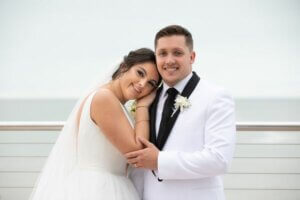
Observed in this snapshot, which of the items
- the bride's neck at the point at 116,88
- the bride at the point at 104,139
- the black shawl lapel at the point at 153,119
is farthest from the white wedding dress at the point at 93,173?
the black shawl lapel at the point at 153,119

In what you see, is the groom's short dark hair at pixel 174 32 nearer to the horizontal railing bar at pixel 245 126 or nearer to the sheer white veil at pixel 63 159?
the sheer white veil at pixel 63 159

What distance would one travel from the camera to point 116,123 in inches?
70.7

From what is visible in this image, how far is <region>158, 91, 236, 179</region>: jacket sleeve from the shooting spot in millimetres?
1688

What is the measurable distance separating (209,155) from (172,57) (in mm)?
492

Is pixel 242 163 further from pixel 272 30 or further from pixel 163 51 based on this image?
pixel 272 30

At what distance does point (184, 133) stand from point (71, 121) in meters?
0.64

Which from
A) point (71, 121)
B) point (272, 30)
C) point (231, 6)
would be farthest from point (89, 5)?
point (71, 121)

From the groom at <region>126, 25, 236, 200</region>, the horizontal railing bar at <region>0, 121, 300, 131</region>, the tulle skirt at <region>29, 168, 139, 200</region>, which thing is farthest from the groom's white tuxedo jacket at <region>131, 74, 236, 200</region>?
the horizontal railing bar at <region>0, 121, 300, 131</region>

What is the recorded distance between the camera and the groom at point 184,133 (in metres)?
1.70

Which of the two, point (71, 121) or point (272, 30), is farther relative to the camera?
point (272, 30)

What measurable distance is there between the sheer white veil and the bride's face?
0.66ft

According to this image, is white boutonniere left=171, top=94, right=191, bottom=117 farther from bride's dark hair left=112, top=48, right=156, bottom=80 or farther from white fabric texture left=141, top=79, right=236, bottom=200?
bride's dark hair left=112, top=48, right=156, bottom=80

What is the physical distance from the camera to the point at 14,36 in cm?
769

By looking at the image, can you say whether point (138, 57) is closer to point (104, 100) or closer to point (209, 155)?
point (104, 100)
